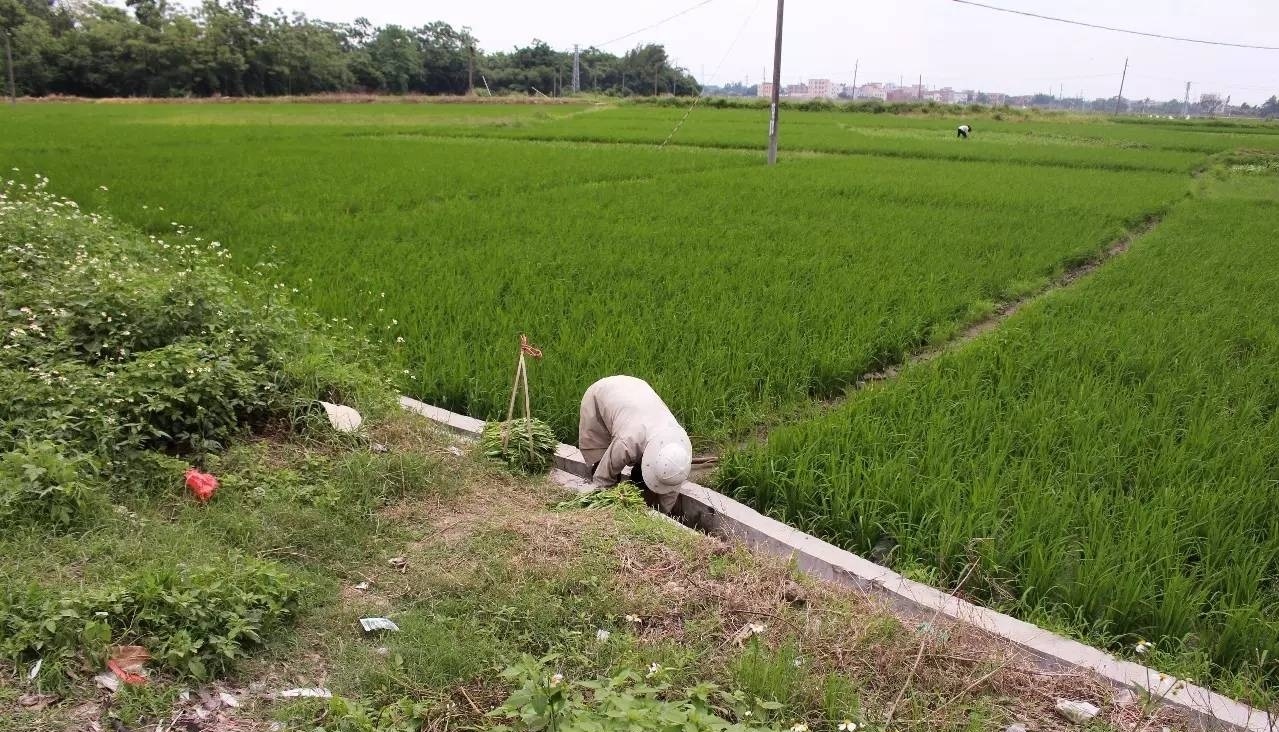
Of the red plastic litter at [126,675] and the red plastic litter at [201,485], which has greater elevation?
the red plastic litter at [201,485]

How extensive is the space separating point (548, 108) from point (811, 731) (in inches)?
1467

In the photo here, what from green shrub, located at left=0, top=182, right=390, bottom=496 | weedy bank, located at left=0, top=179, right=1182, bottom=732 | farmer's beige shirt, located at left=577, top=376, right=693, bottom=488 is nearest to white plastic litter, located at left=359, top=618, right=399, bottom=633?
weedy bank, located at left=0, top=179, right=1182, bottom=732

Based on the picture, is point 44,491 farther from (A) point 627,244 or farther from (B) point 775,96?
(B) point 775,96

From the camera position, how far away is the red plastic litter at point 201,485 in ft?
10.5

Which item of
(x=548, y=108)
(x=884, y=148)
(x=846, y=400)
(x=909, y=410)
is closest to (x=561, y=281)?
(x=846, y=400)

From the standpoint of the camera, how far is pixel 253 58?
1789 inches

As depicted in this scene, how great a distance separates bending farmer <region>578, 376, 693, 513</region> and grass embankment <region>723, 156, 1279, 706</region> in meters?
0.45

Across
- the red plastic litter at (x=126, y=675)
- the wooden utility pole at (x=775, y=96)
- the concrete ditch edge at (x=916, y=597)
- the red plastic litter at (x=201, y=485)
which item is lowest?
the concrete ditch edge at (x=916, y=597)

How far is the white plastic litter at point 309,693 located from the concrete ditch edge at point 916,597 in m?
1.55

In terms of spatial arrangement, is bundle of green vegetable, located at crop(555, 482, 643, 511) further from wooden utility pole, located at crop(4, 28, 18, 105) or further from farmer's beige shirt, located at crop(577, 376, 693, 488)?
wooden utility pole, located at crop(4, 28, 18, 105)

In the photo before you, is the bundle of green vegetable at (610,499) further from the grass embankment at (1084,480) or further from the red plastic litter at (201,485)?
the red plastic litter at (201,485)

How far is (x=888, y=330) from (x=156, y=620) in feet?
15.2

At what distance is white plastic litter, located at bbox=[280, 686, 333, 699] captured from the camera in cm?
223

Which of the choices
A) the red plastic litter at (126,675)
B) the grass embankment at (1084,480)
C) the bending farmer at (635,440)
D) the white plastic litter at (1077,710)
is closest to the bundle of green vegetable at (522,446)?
the bending farmer at (635,440)
